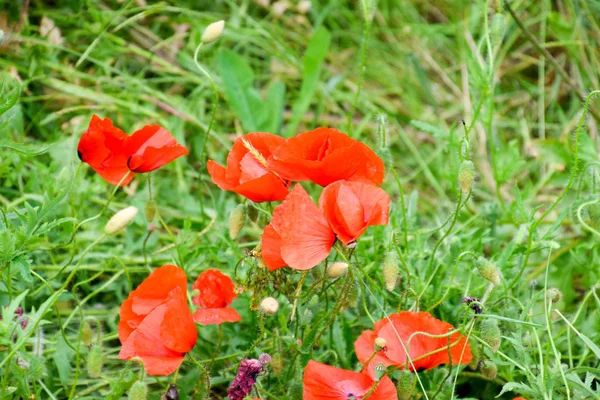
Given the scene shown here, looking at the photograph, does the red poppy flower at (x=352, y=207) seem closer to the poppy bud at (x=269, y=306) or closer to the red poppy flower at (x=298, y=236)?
the red poppy flower at (x=298, y=236)

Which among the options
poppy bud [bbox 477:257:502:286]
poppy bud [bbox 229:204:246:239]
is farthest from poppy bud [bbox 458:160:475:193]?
poppy bud [bbox 229:204:246:239]

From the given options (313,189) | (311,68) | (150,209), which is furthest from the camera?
(311,68)

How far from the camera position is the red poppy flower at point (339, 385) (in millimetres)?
1175

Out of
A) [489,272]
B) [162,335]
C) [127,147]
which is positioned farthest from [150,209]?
[489,272]

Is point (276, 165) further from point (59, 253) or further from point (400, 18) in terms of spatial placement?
point (400, 18)

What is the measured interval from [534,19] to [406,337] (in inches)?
69.9

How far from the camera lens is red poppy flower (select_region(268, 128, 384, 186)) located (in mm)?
1182

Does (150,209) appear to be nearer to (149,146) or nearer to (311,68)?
(149,146)

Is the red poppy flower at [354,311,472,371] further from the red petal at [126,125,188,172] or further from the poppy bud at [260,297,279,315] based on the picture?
the red petal at [126,125,188,172]

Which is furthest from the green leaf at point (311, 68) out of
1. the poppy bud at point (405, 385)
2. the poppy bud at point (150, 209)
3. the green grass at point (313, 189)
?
the poppy bud at point (405, 385)

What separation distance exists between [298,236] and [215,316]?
233 millimetres

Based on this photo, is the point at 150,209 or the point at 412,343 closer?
the point at 412,343

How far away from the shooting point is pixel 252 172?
123 centimetres

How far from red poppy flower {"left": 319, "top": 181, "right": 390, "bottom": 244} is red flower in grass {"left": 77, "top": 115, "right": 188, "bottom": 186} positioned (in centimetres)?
34
